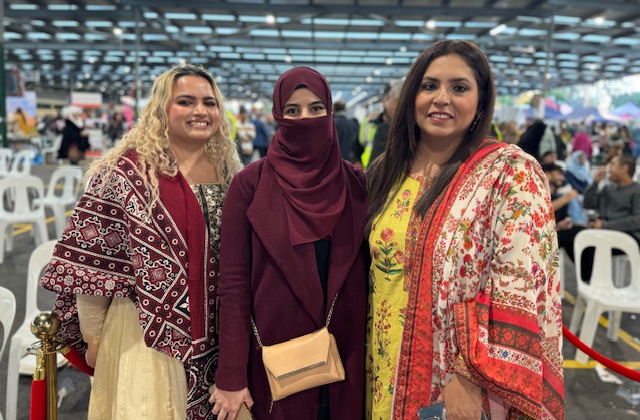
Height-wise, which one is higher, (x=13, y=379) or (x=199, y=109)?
(x=199, y=109)

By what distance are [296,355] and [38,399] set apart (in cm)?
106

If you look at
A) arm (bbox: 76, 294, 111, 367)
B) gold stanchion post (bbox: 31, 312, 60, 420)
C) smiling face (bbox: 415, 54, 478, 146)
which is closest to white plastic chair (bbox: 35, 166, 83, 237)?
gold stanchion post (bbox: 31, 312, 60, 420)

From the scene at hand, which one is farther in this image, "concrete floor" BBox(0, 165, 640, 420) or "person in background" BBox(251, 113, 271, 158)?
"person in background" BBox(251, 113, 271, 158)

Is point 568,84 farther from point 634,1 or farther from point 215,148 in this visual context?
point 215,148

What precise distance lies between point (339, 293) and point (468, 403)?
1.67 ft

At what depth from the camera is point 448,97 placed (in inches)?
59.6

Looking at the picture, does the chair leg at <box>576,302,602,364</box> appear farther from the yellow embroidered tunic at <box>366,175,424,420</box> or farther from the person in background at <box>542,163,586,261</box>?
the yellow embroidered tunic at <box>366,175,424,420</box>

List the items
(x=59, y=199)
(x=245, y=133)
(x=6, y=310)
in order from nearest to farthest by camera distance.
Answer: (x=6, y=310), (x=59, y=199), (x=245, y=133)

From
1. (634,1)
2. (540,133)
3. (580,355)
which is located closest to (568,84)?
(634,1)

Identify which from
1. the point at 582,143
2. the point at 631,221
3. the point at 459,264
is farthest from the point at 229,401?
the point at 582,143

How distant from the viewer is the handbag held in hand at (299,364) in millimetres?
1521

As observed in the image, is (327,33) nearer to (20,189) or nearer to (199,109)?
(20,189)

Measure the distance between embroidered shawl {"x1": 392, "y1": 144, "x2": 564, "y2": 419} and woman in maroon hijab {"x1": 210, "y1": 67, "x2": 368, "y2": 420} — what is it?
0.24 metres

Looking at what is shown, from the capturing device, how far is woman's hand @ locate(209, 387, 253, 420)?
1558 mm
